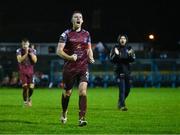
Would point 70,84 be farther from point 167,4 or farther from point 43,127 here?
point 167,4

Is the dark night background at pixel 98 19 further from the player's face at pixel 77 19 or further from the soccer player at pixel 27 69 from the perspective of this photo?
the player's face at pixel 77 19

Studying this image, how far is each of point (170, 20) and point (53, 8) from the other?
12231mm

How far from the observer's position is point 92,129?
12.5m

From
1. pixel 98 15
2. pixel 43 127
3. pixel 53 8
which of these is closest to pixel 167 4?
pixel 98 15

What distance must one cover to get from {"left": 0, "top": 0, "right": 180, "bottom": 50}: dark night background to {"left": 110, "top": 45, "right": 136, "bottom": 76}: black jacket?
44.1 meters

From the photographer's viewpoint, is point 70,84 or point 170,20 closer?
point 70,84

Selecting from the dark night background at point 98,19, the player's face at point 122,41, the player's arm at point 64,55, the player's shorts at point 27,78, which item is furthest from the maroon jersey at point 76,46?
the dark night background at point 98,19

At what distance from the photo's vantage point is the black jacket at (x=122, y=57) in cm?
1878

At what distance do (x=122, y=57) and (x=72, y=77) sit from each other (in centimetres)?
537

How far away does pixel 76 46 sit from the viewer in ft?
44.3

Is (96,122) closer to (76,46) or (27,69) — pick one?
(76,46)

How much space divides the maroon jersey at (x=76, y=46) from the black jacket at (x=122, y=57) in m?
5.23

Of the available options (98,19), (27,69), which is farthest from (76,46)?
(98,19)

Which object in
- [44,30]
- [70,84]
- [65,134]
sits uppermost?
[44,30]
